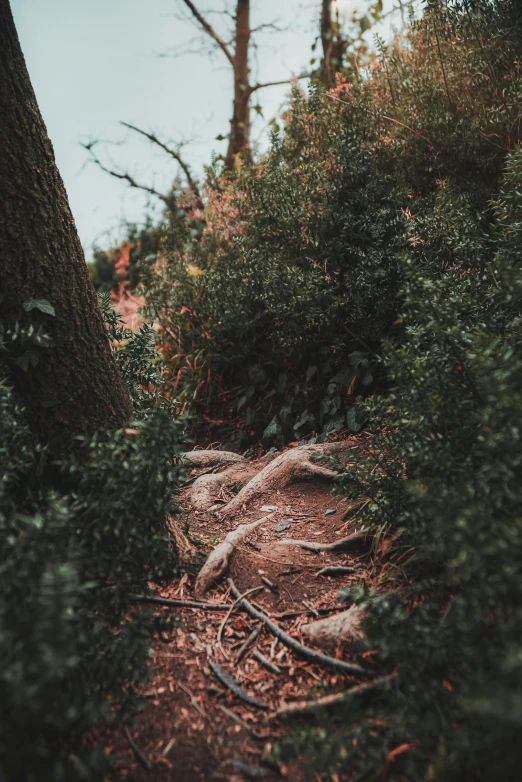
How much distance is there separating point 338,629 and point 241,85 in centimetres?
956

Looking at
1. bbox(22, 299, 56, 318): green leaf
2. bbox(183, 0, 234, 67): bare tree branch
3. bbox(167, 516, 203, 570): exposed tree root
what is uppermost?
bbox(183, 0, 234, 67): bare tree branch

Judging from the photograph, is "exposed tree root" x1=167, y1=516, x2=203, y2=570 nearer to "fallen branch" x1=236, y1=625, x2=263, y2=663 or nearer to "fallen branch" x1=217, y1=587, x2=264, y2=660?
"fallen branch" x1=217, y1=587, x2=264, y2=660

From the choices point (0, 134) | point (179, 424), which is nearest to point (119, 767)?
point (179, 424)

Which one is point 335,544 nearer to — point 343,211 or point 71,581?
point 71,581

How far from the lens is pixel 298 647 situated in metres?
2.39

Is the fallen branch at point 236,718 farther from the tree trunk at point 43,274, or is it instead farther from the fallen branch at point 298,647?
the tree trunk at point 43,274

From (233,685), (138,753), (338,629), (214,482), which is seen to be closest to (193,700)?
(233,685)

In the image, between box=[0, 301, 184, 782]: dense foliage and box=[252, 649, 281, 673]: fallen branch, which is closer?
box=[0, 301, 184, 782]: dense foliage

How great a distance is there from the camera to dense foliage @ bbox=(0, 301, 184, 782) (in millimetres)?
1384

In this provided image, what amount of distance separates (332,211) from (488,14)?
190cm

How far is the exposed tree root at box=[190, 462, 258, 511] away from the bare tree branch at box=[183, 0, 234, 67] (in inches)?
320

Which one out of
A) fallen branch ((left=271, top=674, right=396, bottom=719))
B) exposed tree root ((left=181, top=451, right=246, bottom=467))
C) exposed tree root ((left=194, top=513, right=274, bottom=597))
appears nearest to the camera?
fallen branch ((left=271, top=674, right=396, bottom=719))

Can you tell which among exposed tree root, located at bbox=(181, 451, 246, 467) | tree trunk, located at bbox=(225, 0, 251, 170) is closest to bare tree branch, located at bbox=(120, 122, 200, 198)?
tree trunk, located at bbox=(225, 0, 251, 170)

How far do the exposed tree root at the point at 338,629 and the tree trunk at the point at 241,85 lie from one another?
862 cm
